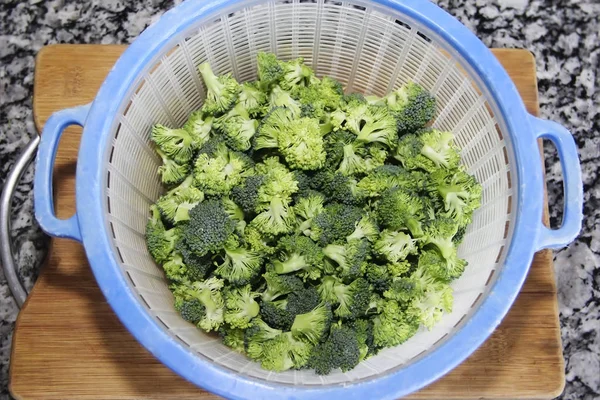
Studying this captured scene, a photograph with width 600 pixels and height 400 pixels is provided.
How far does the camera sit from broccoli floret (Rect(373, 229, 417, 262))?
1.14m

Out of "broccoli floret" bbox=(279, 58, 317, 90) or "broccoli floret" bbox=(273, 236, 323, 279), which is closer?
"broccoli floret" bbox=(273, 236, 323, 279)

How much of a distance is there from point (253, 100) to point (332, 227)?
360 millimetres

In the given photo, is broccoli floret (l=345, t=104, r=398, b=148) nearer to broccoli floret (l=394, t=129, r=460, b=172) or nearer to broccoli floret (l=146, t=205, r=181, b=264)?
broccoli floret (l=394, t=129, r=460, b=172)

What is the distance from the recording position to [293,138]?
113cm

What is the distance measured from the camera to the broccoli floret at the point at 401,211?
112cm

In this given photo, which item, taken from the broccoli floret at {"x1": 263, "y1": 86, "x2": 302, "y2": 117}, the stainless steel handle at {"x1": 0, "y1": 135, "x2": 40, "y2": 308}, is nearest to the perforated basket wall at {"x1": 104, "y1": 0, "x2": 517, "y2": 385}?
the broccoli floret at {"x1": 263, "y1": 86, "x2": 302, "y2": 117}

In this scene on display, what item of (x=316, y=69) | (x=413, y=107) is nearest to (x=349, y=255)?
(x=413, y=107)

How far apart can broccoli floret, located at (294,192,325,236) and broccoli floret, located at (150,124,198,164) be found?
11.1 inches

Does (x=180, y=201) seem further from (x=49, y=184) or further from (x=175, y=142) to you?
(x=49, y=184)

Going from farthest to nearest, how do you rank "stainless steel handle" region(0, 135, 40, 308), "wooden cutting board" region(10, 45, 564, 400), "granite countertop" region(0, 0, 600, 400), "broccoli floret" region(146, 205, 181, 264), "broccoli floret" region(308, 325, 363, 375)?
"granite countertop" region(0, 0, 600, 400)
"stainless steel handle" region(0, 135, 40, 308)
"wooden cutting board" region(10, 45, 564, 400)
"broccoli floret" region(146, 205, 181, 264)
"broccoli floret" region(308, 325, 363, 375)

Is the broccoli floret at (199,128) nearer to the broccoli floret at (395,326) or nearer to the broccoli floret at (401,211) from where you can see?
the broccoli floret at (401,211)

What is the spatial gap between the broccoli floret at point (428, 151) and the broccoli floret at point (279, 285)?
1.20 feet

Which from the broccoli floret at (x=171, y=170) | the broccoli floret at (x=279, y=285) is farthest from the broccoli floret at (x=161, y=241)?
the broccoli floret at (x=279, y=285)

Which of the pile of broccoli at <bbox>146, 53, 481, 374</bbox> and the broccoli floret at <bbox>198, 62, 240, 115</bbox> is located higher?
the broccoli floret at <bbox>198, 62, 240, 115</bbox>
